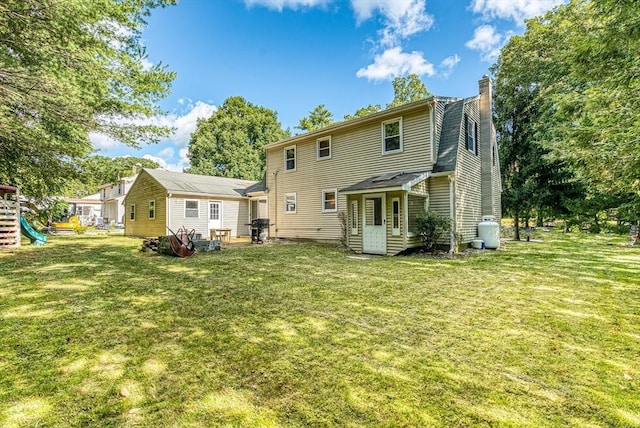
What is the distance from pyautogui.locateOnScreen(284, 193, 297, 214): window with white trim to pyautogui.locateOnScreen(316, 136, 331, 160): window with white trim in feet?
8.35

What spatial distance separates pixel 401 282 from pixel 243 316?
3.35 meters

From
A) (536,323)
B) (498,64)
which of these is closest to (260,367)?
(536,323)

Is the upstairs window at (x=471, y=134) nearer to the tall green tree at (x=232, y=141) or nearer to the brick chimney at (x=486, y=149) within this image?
the brick chimney at (x=486, y=149)

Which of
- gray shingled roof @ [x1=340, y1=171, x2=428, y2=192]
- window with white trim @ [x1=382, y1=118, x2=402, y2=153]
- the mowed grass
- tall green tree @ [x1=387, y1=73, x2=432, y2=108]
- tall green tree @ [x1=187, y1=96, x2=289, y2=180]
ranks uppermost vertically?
tall green tree @ [x1=387, y1=73, x2=432, y2=108]

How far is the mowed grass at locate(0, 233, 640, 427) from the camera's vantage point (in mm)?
2027

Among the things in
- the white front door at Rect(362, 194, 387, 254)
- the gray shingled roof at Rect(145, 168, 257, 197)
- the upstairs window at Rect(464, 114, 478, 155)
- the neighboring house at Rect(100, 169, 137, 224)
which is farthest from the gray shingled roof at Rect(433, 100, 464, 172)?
the neighboring house at Rect(100, 169, 137, 224)

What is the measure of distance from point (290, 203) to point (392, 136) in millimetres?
6410

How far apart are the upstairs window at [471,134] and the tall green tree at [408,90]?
62.6 feet

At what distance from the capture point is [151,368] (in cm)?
259

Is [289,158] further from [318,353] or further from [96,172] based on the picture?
[318,353]

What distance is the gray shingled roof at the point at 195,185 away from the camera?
17.1m

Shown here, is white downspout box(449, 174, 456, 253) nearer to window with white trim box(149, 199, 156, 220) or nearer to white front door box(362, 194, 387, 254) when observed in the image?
white front door box(362, 194, 387, 254)

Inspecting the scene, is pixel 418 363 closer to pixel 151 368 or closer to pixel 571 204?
pixel 151 368

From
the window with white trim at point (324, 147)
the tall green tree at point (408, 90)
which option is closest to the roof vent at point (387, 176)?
the window with white trim at point (324, 147)
